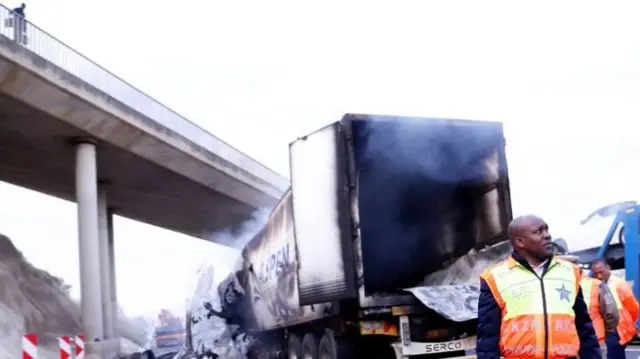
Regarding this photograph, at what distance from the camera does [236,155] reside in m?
27.6

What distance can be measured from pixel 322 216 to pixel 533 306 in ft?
18.6

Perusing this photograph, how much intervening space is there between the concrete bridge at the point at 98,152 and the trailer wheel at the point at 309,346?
1066cm

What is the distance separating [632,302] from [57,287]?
28.4m

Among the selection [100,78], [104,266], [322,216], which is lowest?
[322,216]

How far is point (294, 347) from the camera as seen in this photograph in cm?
1152

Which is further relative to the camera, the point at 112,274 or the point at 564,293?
the point at 112,274

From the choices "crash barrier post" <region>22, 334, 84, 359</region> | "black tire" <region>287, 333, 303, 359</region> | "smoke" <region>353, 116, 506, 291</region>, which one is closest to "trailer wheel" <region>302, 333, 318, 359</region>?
"black tire" <region>287, 333, 303, 359</region>

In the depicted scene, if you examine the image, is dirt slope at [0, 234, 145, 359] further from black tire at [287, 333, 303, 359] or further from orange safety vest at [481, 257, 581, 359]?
orange safety vest at [481, 257, 581, 359]

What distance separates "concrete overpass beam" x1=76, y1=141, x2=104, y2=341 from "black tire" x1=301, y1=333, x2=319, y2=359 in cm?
1298

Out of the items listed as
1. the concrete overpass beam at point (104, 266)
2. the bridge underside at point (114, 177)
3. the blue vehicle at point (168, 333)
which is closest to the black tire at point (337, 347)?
the blue vehicle at point (168, 333)

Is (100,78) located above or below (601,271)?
above

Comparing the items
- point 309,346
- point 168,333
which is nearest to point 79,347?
point 309,346

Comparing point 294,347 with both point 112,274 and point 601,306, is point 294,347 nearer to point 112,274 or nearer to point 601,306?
point 601,306

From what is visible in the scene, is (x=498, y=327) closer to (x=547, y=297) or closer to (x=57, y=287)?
(x=547, y=297)
